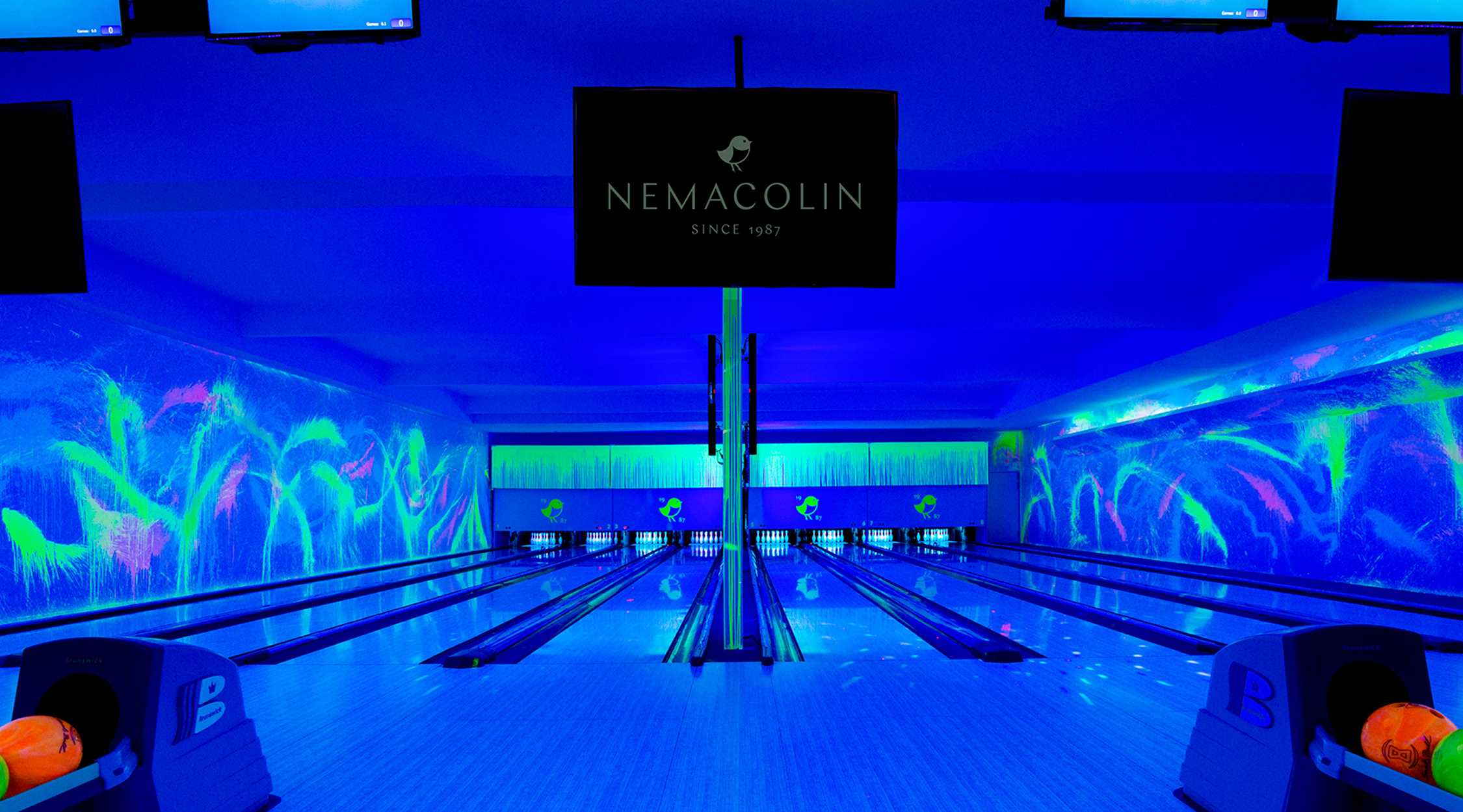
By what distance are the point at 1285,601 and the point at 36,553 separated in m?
8.59

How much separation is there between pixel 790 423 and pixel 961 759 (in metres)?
10.7

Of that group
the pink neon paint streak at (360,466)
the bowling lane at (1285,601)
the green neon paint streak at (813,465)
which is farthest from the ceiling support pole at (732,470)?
the green neon paint streak at (813,465)

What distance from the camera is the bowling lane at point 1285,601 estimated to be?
468 cm

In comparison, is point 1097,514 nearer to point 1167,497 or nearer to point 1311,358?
point 1167,497

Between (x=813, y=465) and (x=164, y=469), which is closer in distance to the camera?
(x=164, y=469)

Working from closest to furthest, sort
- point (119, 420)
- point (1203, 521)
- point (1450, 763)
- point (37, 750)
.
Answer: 1. point (1450, 763)
2. point (37, 750)
3. point (119, 420)
4. point (1203, 521)

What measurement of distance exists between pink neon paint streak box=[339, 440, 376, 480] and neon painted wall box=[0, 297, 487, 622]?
0.07ft

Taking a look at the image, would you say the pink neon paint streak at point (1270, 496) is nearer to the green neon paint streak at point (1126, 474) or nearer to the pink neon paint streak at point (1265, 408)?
the pink neon paint streak at point (1265, 408)

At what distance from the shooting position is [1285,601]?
5.81 m

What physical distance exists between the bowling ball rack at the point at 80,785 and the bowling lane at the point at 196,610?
1.30 meters

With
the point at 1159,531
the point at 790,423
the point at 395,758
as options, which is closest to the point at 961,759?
the point at 395,758

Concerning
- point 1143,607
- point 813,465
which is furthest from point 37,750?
point 813,465

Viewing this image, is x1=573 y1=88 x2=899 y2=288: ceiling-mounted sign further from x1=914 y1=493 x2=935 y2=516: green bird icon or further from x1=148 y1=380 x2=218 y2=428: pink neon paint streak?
x1=914 y1=493 x2=935 y2=516: green bird icon

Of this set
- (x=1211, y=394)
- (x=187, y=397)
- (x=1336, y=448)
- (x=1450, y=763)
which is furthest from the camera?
(x=1211, y=394)
